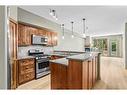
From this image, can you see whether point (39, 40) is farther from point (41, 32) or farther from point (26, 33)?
point (26, 33)

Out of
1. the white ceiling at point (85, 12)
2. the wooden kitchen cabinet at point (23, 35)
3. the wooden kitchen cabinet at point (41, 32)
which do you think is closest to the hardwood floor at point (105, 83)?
the wooden kitchen cabinet at point (23, 35)

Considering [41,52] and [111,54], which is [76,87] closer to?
[41,52]

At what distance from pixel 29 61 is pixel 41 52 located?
139cm

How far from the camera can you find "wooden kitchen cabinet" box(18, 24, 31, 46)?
4.72 meters

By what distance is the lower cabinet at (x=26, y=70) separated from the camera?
4398 mm

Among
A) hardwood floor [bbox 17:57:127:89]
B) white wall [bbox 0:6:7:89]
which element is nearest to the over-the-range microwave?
hardwood floor [bbox 17:57:127:89]

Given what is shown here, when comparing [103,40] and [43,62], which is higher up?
[103,40]

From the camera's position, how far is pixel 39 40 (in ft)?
19.0

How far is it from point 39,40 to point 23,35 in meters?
1.00

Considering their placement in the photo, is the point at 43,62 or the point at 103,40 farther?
the point at 103,40

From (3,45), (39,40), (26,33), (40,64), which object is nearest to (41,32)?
(39,40)

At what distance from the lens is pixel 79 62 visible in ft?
9.75
